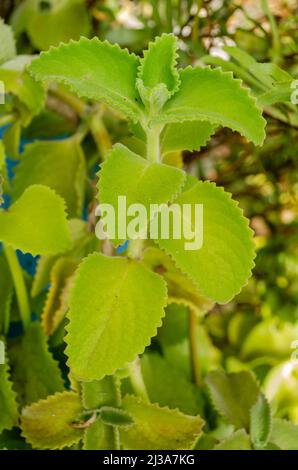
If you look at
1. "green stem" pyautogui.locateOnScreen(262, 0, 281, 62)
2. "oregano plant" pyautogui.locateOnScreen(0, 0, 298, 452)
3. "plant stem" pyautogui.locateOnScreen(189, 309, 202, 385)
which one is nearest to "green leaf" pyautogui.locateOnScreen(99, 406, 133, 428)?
"oregano plant" pyautogui.locateOnScreen(0, 0, 298, 452)

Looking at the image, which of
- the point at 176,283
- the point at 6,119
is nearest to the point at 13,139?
the point at 6,119

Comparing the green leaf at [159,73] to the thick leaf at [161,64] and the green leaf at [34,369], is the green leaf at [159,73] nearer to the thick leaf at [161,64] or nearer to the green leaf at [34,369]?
the thick leaf at [161,64]

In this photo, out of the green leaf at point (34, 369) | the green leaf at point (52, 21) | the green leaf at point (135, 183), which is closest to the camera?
the green leaf at point (135, 183)

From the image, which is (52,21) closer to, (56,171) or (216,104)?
(56,171)

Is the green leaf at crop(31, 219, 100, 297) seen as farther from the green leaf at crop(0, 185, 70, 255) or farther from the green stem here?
the green stem

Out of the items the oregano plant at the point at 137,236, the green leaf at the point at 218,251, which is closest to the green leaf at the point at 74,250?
the oregano plant at the point at 137,236
